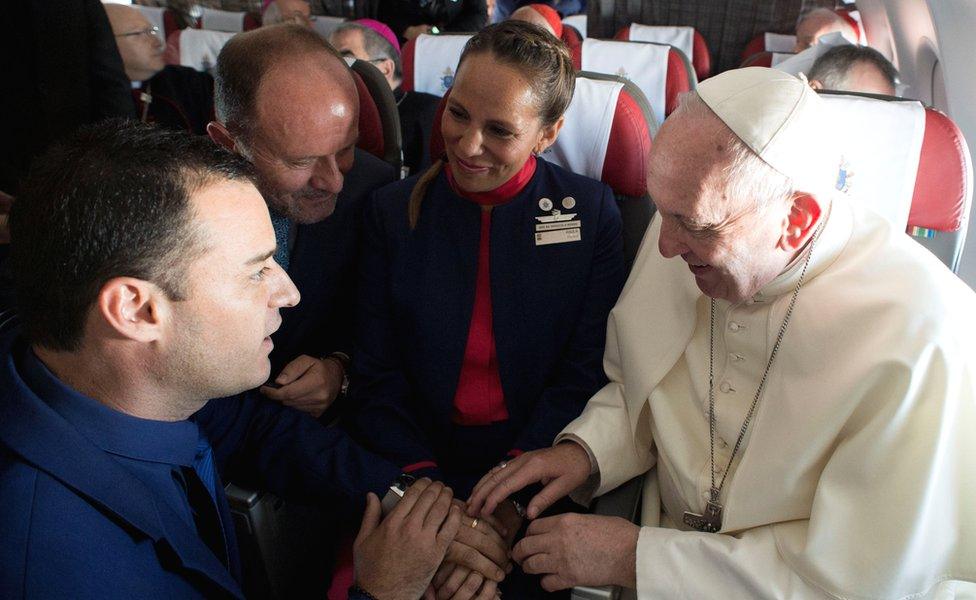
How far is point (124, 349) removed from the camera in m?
1.12

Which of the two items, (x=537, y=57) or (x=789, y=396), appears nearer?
(x=789, y=396)

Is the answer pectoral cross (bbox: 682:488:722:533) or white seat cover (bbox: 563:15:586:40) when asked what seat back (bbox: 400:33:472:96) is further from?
pectoral cross (bbox: 682:488:722:533)

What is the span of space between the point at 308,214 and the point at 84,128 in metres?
0.75

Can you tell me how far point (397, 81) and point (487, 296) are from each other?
2.70 metres

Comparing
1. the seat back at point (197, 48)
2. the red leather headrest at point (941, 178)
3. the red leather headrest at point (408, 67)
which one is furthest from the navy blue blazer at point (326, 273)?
the seat back at point (197, 48)

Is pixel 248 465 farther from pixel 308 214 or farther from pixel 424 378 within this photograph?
pixel 308 214

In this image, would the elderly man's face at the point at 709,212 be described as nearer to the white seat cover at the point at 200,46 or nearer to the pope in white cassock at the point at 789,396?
the pope in white cassock at the point at 789,396

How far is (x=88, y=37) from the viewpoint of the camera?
280cm

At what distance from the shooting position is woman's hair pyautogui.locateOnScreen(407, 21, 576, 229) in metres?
1.72

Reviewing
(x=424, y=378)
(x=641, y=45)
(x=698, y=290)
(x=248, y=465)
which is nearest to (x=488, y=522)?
(x=424, y=378)

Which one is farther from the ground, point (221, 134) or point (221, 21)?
point (221, 134)

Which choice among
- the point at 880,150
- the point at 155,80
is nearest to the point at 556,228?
the point at 880,150

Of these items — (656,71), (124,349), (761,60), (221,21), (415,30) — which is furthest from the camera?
(221,21)

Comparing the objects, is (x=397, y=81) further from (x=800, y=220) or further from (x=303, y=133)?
(x=800, y=220)
